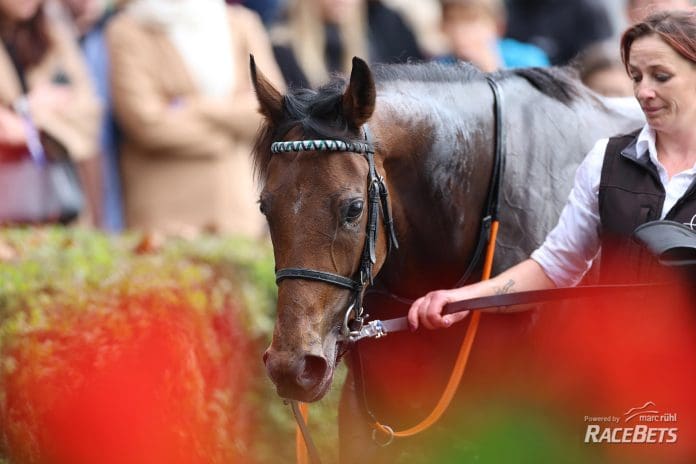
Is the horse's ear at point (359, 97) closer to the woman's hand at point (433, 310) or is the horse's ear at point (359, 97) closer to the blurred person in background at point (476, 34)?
the woman's hand at point (433, 310)

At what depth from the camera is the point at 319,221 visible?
3.44 metres

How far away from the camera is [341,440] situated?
4.28 meters

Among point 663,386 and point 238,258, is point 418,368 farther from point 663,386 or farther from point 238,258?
point 238,258

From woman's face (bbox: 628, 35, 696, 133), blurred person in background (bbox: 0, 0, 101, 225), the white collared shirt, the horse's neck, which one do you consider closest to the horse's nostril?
the horse's neck

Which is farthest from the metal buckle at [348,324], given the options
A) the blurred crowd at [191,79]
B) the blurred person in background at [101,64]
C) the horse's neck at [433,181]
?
the blurred person in background at [101,64]

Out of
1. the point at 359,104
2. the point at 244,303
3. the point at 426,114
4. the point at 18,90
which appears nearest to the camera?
the point at 359,104

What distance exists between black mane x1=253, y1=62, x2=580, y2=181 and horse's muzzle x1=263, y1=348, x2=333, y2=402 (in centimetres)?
64

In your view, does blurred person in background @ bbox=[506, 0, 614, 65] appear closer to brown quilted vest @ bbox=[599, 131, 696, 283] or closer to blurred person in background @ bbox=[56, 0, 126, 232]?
blurred person in background @ bbox=[56, 0, 126, 232]

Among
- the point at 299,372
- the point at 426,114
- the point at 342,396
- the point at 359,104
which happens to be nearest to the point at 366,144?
the point at 359,104

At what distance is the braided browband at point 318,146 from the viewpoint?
3510 millimetres

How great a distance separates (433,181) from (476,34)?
3.25 m

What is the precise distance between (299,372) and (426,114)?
1.04 m

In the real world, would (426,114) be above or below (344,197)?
above

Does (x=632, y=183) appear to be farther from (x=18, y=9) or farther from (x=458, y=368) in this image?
(x=18, y=9)
